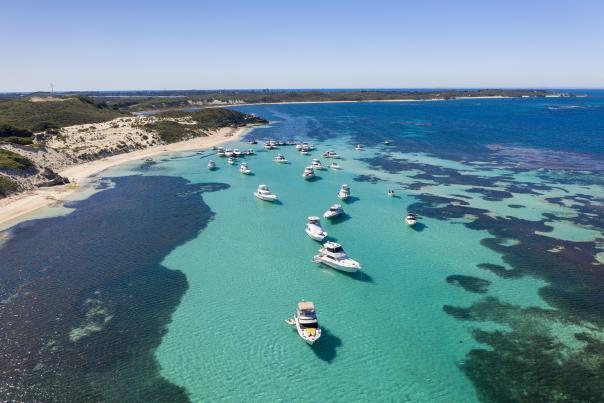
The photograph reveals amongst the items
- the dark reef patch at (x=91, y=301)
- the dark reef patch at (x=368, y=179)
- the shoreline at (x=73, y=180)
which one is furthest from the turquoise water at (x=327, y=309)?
the shoreline at (x=73, y=180)

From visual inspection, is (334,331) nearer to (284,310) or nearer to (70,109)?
(284,310)

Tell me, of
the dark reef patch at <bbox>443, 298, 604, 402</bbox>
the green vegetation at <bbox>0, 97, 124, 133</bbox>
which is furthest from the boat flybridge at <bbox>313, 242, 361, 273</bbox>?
the green vegetation at <bbox>0, 97, 124, 133</bbox>

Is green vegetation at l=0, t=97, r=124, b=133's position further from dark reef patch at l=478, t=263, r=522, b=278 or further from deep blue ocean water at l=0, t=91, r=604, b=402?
dark reef patch at l=478, t=263, r=522, b=278

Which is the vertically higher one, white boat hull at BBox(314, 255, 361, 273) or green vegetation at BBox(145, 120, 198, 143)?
green vegetation at BBox(145, 120, 198, 143)

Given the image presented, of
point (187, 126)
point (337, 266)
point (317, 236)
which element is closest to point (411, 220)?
point (317, 236)

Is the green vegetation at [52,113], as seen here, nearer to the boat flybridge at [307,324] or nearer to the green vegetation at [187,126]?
the green vegetation at [187,126]

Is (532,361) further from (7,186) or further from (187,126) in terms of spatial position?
(187,126)

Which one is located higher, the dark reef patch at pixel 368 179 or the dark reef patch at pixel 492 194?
the dark reef patch at pixel 492 194
